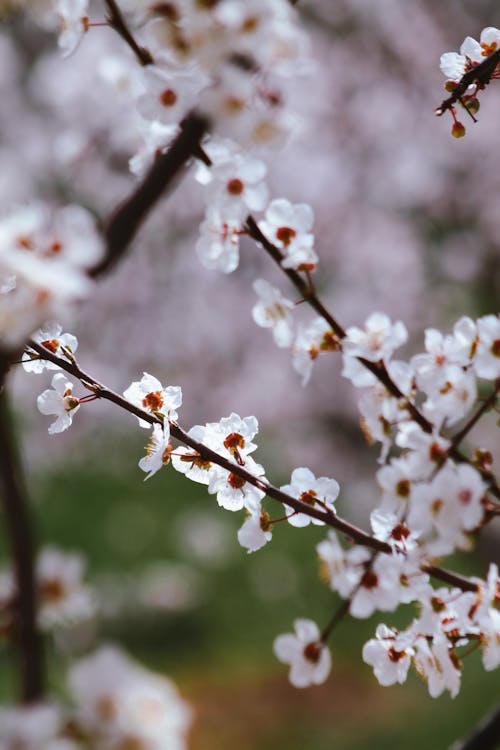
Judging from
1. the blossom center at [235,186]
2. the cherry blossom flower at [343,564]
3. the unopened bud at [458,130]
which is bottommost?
the cherry blossom flower at [343,564]

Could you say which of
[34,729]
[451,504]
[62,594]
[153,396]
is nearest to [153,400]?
[153,396]

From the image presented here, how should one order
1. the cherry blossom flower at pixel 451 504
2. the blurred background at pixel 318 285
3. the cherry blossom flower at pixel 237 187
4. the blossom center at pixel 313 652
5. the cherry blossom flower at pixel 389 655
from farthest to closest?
the blurred background at pixel 318 285 < the blossom center at pixel 313 652 < the cherry blossom flower at pixel 389 655 < the cherry blossom flower at pixel 237 187 < the cherry blossom flower at pixel 451 504

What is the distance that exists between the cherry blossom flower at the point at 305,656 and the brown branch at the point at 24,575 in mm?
440

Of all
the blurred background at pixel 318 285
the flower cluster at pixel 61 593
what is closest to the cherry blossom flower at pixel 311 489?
the flower cluster at pixel 61 593

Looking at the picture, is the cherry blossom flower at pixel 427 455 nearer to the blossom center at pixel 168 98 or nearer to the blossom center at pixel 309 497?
the blossom center at pixel 309 497

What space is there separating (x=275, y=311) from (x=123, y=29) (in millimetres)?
355

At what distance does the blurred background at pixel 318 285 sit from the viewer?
4.15 m

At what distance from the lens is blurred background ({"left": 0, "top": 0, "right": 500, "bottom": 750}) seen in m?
4.15

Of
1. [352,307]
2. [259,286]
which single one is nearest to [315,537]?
[352,307]

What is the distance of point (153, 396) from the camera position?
3.05 feet

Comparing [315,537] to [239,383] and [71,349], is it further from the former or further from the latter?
[71,349]

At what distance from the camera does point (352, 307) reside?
499 cm

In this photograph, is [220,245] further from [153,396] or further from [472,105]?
[472,105]

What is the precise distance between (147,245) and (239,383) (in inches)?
53.2
